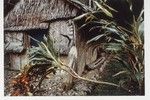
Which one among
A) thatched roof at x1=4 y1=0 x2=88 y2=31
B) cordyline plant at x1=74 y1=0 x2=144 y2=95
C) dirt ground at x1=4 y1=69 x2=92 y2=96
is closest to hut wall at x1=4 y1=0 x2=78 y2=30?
thatched roof at x1=4 y1=0 x2=88 y2=31

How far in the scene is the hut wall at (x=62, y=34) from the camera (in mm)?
1946

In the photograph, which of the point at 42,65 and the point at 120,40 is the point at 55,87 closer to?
the point at 42,65

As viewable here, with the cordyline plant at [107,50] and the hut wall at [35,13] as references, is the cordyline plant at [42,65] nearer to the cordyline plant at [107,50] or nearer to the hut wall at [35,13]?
the cordyline plant at [107,50]

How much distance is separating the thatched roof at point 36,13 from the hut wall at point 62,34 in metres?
0.04

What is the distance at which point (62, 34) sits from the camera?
1.95 metres

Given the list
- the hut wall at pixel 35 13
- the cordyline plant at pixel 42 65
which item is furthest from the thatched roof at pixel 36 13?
the cordyline plant at pixel 42 65

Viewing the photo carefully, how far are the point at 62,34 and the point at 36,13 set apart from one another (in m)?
0.22

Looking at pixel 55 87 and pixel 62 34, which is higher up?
pixel 62 34

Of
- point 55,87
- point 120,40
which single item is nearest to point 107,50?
point 120,40

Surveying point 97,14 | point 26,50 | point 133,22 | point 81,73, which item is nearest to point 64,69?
point 81,73

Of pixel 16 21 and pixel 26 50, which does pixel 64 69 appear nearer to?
pixel 26 50

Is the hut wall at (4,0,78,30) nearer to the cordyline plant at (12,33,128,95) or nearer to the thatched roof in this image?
the thatched roof

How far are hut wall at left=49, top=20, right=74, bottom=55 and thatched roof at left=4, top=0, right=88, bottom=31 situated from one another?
0.14 feet

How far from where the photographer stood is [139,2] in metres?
1.95
